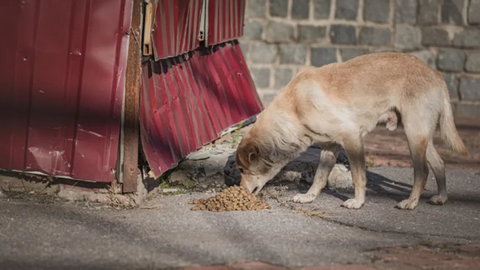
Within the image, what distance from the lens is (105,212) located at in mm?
7141

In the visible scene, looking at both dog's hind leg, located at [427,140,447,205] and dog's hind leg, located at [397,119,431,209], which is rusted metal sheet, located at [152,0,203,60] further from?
dog's hind leg, located at [427,140,447,205]

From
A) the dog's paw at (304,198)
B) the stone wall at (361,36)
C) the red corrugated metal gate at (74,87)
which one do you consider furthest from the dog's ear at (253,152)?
the stone wall at (361,36)

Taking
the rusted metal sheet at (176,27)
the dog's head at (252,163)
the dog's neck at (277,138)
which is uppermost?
the rusted metal sheet at (176,27)

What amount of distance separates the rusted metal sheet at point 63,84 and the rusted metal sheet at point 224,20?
273cm

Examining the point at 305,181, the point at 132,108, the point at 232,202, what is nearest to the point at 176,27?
the point at 132,108

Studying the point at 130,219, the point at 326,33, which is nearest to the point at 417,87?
the point at 130,219

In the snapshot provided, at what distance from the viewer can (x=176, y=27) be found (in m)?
8.02

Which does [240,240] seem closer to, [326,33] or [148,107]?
[148,107]

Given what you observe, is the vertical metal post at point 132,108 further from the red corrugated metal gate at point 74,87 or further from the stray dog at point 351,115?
the stray dog at point 351,115

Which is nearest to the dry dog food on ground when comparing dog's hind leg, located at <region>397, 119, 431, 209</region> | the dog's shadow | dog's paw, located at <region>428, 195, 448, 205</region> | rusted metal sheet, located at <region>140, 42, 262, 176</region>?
rusted metal sheet, located at <region>140, 42, 262, 176</region>

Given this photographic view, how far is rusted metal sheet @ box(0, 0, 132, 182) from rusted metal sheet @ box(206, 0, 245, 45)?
2728mm

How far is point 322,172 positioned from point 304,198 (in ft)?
1.18

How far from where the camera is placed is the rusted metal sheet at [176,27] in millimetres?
7441

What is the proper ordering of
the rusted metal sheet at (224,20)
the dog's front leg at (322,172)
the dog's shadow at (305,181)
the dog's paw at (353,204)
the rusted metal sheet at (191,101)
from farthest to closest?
the rusted metal sheet at (224,20) → the dog's shadow at (305,181) → the dog's front leg at (322,172) → the dog's paw at (353,204) → the rusted metal sheet at (191,101)
